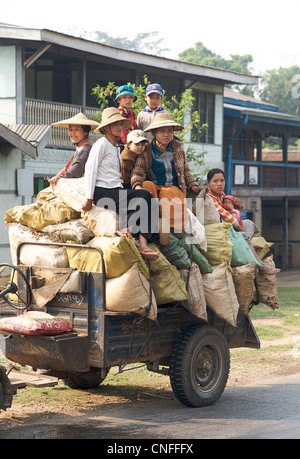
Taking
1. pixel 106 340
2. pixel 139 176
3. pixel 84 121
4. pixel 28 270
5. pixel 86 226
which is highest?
pixel 84 121

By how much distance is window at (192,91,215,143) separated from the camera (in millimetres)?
21297

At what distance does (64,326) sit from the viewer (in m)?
6.21

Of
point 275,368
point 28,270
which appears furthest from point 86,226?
point 275,368

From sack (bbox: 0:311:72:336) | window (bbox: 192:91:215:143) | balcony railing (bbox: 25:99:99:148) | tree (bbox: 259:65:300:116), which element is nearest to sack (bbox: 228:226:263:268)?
sack (bbox: 0:311:72:336)

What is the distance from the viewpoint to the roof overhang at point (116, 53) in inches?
575

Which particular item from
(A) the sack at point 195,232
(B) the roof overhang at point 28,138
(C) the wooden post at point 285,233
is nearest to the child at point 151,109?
(A) the sack at point 195,232

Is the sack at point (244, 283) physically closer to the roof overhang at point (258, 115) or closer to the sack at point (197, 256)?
the sack at point (197, 256)

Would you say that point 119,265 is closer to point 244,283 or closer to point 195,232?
point 195,232

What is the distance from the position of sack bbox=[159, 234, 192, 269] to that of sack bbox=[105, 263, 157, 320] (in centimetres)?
62

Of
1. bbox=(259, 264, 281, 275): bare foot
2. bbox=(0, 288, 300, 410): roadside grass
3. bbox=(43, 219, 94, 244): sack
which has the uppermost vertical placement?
bbox=(43, 219, 94, 244): sack

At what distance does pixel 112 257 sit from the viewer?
6094 mm

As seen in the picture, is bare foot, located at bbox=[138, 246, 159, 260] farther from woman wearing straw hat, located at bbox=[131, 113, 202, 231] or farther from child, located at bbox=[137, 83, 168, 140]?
child, located at bbox=[137, 83, 168, 140]

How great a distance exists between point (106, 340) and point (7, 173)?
8.99m
